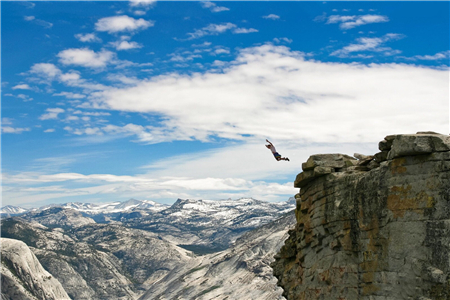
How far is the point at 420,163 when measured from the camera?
2952 centimetres

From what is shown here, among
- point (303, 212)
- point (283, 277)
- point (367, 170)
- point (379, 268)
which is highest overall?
point (367, 170)

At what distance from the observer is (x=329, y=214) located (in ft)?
122

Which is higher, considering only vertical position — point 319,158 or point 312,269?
point 319,158

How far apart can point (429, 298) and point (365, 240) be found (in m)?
5.92

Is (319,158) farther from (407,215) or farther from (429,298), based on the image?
(429,298)

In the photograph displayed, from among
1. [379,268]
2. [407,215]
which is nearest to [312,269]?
[379,268]

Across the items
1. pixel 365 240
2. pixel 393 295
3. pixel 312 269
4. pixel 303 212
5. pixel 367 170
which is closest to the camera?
pixel 393 295

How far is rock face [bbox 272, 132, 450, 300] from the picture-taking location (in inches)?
1118

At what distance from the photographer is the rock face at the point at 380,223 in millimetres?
28391

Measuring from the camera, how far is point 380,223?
31.6m

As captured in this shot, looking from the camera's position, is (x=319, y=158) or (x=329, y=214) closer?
(x=329, y=214)

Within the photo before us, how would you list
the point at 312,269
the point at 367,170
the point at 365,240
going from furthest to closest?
the point at 312,269 → the point at 367,170 → the point at 365,240

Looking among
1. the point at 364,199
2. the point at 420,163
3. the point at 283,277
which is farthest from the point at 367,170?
the point at 283,277

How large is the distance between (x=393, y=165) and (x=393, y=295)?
26.4 feet
